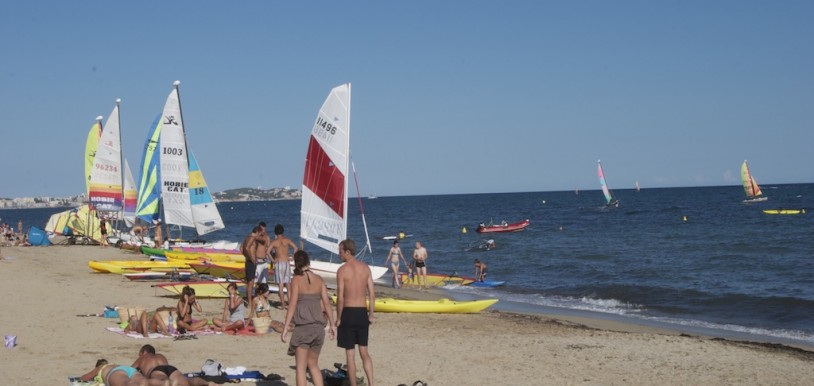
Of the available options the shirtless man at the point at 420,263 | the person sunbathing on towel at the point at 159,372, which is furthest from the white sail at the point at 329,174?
the shirtless man at the point at 420,263

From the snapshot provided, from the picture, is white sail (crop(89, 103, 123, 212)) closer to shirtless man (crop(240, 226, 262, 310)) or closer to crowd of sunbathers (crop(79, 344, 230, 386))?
shirtless man (crop(240, 226, 262, 310))

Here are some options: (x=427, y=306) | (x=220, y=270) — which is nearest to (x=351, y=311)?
(x=427, y=306)

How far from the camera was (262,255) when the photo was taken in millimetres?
17266

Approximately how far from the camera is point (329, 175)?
17406 millimetres

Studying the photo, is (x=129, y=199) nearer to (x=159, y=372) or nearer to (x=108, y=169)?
(x=108, y=169)

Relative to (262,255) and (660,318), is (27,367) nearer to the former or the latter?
(262,255)

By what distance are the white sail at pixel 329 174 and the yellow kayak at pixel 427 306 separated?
1587 mm

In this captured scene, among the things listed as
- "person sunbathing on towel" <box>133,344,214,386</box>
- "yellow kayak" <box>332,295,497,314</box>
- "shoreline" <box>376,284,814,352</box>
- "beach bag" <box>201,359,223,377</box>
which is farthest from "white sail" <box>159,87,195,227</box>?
"person sunbathing on towel" <box>133,344,214,386</box>

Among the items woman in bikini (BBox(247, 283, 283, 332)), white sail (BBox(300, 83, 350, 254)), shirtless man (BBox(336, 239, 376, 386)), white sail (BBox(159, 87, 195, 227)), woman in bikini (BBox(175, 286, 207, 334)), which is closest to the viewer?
shirtless man (BBox(336, 239, 376, 386))

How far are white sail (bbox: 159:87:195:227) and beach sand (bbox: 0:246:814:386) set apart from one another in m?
11.6

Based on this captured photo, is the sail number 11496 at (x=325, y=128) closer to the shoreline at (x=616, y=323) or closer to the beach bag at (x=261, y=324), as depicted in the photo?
the beach bag at (x=261, y=324)

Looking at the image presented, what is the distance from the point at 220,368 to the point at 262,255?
22.5ft

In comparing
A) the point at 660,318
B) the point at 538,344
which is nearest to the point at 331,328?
the point at 538,344

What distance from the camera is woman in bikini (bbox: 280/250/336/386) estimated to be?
8.84 m
